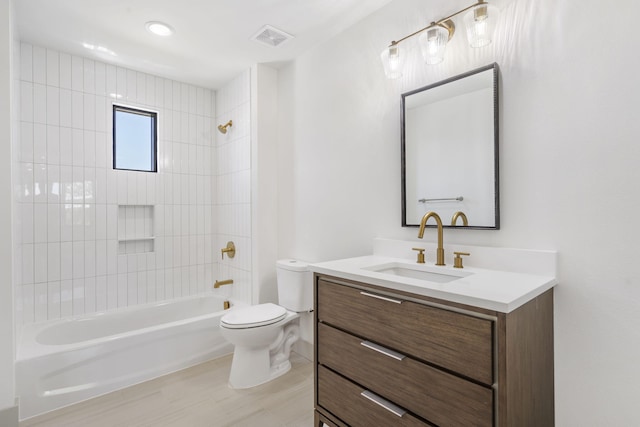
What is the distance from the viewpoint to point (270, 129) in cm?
282

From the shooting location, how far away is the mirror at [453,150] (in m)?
1.48

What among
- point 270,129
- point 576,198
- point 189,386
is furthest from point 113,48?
point 576,198

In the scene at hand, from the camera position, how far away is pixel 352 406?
1384 millimetres

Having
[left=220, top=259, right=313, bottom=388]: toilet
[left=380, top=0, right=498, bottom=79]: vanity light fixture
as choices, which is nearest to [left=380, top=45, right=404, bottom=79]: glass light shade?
[left=380, top=0, right=498, bottom=79]: vanity light fixture

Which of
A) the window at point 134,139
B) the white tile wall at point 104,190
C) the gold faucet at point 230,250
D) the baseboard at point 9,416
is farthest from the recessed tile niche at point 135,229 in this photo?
the baseboard at point 9,416

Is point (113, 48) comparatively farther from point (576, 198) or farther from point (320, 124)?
point (576, 198)

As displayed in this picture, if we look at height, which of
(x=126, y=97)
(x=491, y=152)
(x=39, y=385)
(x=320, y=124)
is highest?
(x=126, y=97)

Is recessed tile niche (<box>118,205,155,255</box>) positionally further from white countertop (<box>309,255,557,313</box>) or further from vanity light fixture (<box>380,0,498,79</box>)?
vanity light fixture (<box>380,0,498,79</box>)

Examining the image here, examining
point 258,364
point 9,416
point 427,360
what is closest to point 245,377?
point 258,364

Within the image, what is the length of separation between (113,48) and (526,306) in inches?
122

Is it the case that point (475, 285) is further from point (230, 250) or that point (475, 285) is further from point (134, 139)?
point (134, 139)

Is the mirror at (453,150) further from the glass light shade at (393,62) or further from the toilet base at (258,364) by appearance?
the toilet base at (258,364)

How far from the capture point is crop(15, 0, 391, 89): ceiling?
195 centimetres

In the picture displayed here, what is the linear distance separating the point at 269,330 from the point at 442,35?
2.01 metres
